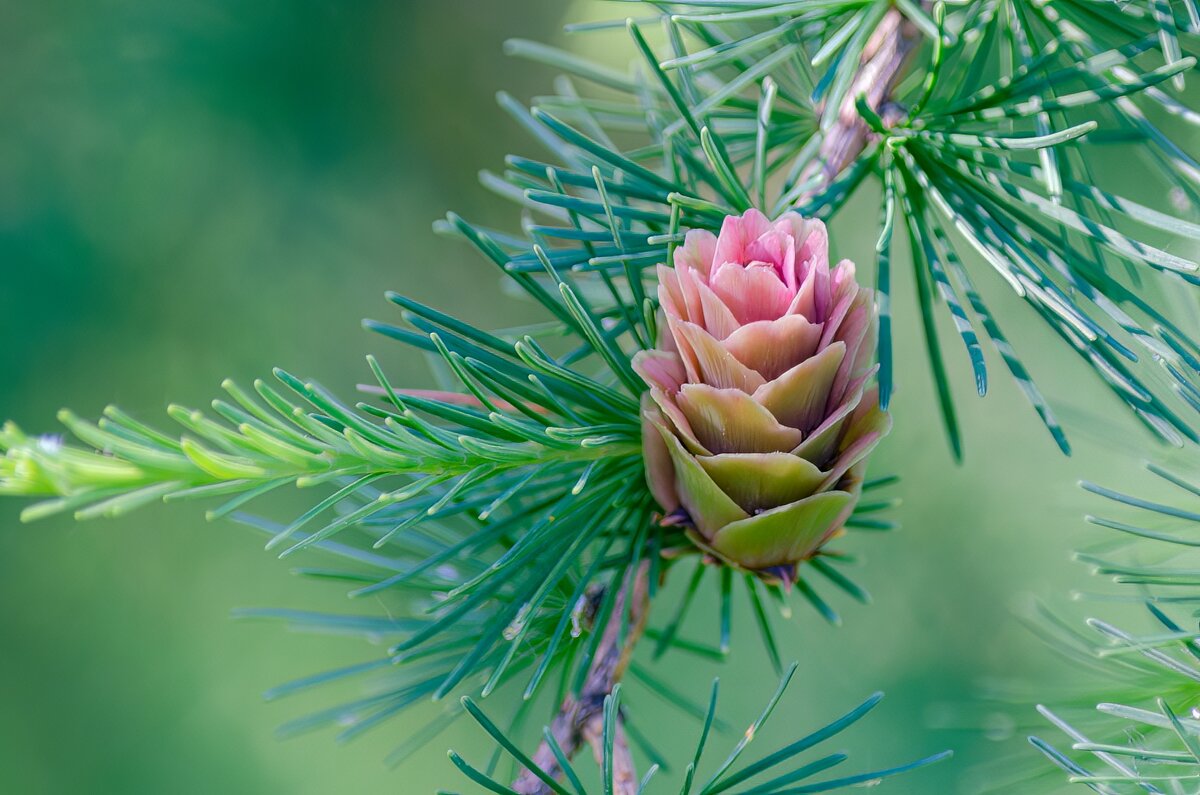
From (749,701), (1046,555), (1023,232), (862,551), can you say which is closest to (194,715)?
(749,701)

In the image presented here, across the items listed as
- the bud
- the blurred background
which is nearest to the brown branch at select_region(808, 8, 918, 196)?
the bud

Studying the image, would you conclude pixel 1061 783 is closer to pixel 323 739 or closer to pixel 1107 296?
pixel 1107 296

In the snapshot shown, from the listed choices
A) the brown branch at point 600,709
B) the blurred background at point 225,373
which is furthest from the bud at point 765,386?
the blurred background at point 225,373

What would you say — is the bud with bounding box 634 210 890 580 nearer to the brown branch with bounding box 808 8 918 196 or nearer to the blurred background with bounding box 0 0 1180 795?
the brown branch with bounding box 808 8 918 196

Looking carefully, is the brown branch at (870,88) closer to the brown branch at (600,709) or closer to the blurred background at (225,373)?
the brown branch at (600,709)

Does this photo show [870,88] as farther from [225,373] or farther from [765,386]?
[225,373]

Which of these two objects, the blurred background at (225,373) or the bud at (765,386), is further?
the blurred background at (225,373)
